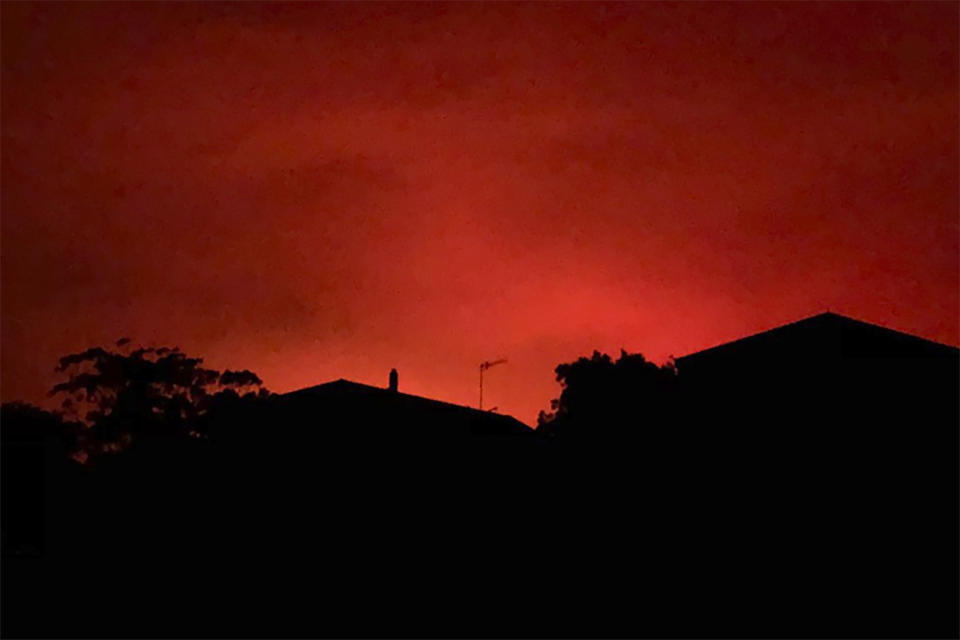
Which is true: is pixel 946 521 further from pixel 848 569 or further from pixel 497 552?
pixel 497 552

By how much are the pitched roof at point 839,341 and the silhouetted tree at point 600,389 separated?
17.9ft

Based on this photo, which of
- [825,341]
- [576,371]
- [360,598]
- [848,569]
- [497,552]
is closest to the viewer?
[848,569]

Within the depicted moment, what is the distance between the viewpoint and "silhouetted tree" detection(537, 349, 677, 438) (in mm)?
34125

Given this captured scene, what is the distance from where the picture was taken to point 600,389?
38.6 m

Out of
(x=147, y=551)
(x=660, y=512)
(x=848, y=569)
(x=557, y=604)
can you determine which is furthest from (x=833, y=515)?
(x=147, y=551)

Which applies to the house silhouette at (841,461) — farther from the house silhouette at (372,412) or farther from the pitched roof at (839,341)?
the house silhouette at (372,412)

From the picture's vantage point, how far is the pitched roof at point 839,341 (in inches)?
965

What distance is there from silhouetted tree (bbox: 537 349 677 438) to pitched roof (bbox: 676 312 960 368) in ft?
17.9

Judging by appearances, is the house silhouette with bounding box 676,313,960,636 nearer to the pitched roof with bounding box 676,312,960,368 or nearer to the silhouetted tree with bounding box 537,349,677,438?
the pitched roof with bounding box 676,312,960,368

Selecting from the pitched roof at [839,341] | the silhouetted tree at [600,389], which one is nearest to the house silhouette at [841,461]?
the pitched roof at [839,341]

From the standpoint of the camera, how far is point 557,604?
58.2ft

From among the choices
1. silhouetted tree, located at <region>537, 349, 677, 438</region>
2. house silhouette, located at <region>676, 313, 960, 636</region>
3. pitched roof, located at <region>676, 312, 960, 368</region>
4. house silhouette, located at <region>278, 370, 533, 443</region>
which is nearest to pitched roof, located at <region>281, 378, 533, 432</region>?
house silhouette, located at <region>278, 370, 533, 443</region>

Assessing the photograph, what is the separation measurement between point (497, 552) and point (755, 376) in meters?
9.38

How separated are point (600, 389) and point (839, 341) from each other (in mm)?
14794
